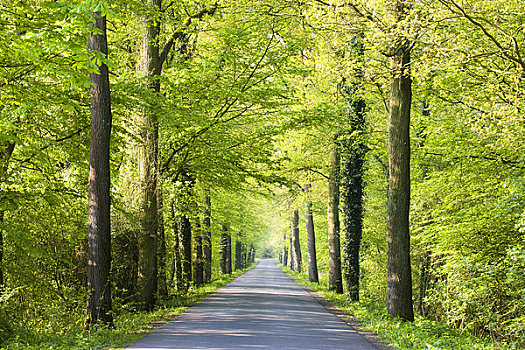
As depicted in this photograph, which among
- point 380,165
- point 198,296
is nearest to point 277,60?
point 198,296

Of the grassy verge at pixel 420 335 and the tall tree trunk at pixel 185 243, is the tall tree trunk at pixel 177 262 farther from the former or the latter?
the grassy verge at pixel 420 335

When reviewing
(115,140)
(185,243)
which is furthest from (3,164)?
(185,243)

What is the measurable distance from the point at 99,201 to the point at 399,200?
7168 mm

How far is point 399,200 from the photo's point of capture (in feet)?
38.0

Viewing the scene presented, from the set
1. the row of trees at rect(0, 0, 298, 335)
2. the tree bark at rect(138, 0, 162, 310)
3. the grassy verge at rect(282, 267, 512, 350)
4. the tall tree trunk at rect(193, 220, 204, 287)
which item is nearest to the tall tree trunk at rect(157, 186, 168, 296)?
the row of trees at rect(0, 0, 298, 335)

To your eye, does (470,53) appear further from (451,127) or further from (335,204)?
(335,204)

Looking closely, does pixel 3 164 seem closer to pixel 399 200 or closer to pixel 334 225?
pixel 399 200

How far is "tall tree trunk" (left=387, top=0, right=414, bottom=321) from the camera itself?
1146 cm

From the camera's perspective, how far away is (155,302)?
49.0 ft

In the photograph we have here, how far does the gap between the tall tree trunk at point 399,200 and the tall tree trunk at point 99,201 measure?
22.3ft

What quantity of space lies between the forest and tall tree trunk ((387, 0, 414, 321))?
0.04m

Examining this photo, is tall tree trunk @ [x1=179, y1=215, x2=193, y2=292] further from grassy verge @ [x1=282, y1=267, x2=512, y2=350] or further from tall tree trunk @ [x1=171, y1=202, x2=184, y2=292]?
grassy verge @ [x1=282, y1=267, x2=512, y2=350]

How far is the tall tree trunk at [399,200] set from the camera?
11461mm

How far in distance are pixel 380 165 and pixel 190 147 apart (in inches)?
554
